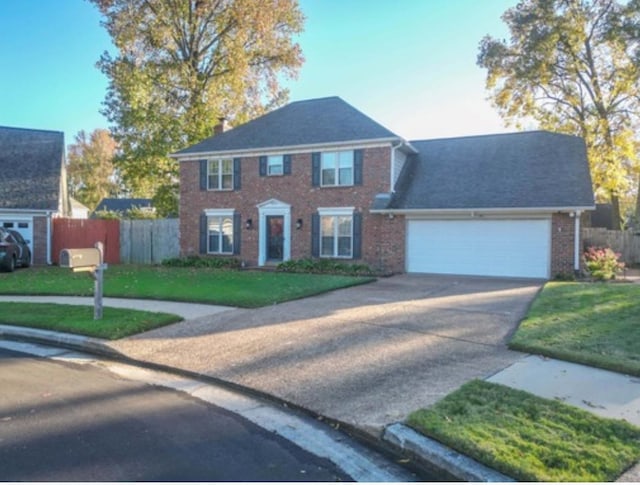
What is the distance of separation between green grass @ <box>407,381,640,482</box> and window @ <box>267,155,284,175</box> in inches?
611

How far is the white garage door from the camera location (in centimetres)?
1555

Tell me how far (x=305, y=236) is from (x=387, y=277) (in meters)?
4.25

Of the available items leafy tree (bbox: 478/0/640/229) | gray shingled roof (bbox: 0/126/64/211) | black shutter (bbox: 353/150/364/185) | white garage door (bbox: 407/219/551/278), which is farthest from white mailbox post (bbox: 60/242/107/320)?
leafy tree (bbox: 478/0/640/229)

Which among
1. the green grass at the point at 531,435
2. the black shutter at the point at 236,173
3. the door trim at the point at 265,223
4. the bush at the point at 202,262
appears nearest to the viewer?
the green grass at the point at 531,435

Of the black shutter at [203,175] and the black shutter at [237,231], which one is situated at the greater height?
the black shutter at [203,175]

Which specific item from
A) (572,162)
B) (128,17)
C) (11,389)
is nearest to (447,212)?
(572,162)

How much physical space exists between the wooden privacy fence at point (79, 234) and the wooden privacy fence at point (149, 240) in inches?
24.4

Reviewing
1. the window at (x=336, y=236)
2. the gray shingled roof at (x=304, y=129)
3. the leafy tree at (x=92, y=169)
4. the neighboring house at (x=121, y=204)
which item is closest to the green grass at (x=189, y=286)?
the window at (x=336, y=236)

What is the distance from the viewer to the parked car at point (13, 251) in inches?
707

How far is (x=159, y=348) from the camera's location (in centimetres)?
707

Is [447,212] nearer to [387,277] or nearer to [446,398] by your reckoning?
[387,277]

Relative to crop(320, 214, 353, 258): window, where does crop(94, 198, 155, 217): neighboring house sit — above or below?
above

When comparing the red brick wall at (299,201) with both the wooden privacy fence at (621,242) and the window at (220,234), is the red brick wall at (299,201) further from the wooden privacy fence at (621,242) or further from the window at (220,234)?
the wooden privacy fence at (621,242)

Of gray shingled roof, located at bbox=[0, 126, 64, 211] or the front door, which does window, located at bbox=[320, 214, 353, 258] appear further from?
gray shingled roof, located at bbox=[0, 126, 64, 211]
